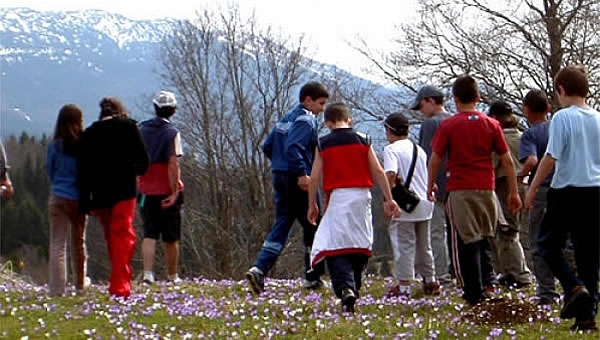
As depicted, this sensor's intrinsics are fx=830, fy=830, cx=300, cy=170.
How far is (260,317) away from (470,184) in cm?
207

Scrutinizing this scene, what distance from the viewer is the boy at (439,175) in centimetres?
850

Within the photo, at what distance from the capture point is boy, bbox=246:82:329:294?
8.29 m

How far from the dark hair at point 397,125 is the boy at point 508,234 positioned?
1061 millimetres

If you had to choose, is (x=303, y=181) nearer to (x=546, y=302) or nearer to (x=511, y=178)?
(x=511, y=178)

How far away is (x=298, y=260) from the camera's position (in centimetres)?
3231

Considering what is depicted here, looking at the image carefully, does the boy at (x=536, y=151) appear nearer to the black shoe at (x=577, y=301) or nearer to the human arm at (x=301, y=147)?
the black shoe at (x=577, y=301)

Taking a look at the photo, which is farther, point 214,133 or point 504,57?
point 214,133

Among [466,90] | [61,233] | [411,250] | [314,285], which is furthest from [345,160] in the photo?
[61,233]

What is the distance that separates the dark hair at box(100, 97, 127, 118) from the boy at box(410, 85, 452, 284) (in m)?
2.99

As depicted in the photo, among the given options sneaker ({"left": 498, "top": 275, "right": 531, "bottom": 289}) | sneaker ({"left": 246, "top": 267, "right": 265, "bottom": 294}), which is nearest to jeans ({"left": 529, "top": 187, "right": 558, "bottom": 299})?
sneaker ({"left": 498, "top": 275, "right": 531, "bottom": 289})

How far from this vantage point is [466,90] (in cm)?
703

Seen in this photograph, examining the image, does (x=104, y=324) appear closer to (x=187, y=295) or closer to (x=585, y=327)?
(x=187, y=295)

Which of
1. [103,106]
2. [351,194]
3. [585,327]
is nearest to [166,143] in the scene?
[103,106]

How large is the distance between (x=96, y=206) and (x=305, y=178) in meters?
2.06
